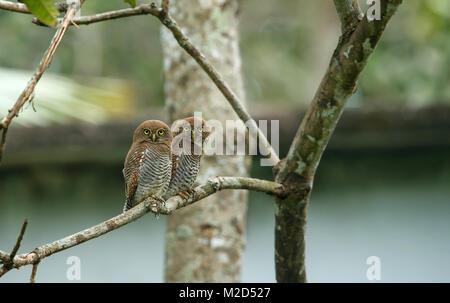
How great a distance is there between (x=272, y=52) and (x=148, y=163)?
11.9 meters

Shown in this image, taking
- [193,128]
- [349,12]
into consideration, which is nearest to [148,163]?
[193,128]

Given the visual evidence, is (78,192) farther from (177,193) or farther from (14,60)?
Result: (14,60)

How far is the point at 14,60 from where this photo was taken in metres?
11.8

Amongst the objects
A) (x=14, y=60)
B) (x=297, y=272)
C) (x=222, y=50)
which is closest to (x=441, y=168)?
(x=222, y=50)

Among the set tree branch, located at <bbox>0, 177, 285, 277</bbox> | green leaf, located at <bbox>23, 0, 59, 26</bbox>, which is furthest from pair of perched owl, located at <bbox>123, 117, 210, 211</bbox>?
green leaf, located at <bbox>23, 0, 59, 26</bbox>

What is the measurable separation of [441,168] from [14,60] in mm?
9504

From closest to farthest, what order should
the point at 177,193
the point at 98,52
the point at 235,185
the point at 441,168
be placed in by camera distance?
the point at 235,185 < the point at 177,193 < the point at 441,168 < the point at 98,52

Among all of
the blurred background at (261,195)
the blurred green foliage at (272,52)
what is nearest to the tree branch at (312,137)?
the blurred background at (261,195)

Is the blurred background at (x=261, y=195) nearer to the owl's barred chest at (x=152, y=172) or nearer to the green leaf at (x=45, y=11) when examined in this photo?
the owl's barred chest at (x=152, y=172)

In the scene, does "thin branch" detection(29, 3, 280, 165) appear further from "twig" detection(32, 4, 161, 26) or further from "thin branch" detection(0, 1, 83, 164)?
"thin branch" detection(0, 1, 83, 164)

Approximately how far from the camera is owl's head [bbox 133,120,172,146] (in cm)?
191

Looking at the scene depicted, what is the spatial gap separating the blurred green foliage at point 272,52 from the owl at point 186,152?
6717 mm

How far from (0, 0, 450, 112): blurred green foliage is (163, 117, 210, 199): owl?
22.0 feet

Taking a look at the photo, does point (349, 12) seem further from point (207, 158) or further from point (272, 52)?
point (272, 52)
